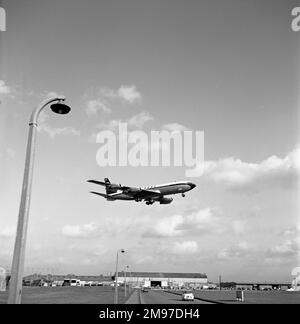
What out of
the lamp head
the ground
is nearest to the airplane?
the ground

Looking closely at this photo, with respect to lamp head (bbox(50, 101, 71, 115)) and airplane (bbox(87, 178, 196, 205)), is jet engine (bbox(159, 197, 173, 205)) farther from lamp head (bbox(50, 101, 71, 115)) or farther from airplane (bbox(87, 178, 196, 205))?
lamp head (bbox(50, 101, 71, 115))

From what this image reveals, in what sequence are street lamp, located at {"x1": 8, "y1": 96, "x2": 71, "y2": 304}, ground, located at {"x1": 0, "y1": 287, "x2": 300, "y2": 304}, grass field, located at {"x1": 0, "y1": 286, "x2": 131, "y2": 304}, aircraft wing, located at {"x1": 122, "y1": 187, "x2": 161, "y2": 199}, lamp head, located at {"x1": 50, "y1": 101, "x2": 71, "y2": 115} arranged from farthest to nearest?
aircraft wing, located at {"x1": 122, "y1": 187, "x2": 161, "y2": 199} < ground, located at {"x1": 0, "y1": 287, "x2": 300, "y2": 304} < grass field, located at {"x1": 0, "y1": 286, "x2": 131, "y2": 304} < lamp head, located at {"x1": 50, "y1": 101, "x2": 71, "y2": 115} < street lamp, located at {"x1": 8, "y1": 96, "x2": 71, "y2": 304}

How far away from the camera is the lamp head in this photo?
36.8 ft

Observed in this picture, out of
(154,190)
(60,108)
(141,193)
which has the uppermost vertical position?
(154,190)

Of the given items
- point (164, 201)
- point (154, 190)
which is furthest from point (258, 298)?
point (154, 190)

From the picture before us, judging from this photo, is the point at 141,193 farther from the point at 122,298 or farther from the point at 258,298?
the point at 258,298

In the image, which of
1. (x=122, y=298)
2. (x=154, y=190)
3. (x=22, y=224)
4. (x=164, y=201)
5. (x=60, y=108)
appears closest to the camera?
(x=22, y=224)

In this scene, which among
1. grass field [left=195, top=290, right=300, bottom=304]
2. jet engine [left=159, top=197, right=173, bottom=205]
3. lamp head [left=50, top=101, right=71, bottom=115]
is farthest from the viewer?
jet engine [left=159, top=197, right=173, bottom=205]

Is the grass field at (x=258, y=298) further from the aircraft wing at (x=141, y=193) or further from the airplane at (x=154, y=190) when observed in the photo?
the aircraft wing at (x=141, y=193)

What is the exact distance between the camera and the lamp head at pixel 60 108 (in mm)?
11219

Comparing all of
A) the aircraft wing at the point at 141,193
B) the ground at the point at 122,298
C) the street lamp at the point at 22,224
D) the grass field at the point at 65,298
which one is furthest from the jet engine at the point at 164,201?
the street lamp at the point at 22,224

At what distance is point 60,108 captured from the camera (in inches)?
449
